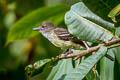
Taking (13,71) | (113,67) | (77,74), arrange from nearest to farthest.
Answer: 1. (77,74)
2. (113,67)
3. (13,71)

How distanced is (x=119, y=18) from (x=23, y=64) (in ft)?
11.4

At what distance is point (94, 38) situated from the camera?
229cm

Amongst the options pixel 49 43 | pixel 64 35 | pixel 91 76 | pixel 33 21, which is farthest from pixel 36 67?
pixel 49 43

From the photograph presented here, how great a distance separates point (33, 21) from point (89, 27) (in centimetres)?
248

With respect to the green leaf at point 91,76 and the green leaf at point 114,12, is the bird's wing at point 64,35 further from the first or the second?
the green leaf at point 114,12

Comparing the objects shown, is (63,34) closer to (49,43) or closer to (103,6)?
(103,6)

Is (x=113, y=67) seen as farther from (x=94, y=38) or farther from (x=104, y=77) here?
(x=94, y=38)

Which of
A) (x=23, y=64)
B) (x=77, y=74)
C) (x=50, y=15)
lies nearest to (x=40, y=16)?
A: (x=50, y=15)

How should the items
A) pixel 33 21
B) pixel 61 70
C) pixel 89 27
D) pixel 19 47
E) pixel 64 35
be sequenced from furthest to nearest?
pixel 19 47
pixel 33 21
pixel 64 35
pixel 61 70
pixel 89 27

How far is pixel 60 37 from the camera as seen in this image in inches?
143

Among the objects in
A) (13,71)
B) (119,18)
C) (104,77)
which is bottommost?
(13,71)

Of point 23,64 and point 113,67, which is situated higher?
point 113,67

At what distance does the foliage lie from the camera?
2166mm

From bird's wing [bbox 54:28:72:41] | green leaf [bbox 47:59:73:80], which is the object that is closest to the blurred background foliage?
bird's wing [bbox 54:28:72:41]
